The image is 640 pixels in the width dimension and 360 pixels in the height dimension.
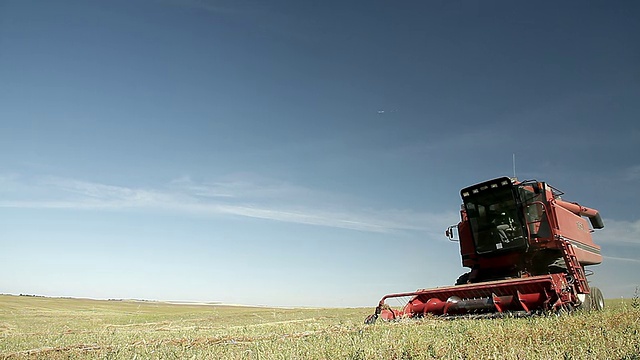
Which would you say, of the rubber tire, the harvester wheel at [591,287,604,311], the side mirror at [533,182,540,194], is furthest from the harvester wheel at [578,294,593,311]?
the side mirror at [533,182,540,194]

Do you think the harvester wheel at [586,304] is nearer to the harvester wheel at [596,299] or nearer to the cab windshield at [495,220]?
the harvester wheel at [596,299]

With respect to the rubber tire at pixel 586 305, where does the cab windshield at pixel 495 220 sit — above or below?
above

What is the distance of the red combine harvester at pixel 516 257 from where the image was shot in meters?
9.31

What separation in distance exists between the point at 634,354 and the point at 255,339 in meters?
4.85

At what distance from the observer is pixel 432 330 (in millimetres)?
6984

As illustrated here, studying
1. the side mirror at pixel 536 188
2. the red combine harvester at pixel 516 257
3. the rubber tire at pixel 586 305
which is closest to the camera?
the rubber tire at pixel 586 305

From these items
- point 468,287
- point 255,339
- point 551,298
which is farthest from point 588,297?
point 255,339

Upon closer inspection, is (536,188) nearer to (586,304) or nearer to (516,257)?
(516,257)

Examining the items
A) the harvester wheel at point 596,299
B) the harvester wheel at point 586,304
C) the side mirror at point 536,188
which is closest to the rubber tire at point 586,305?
the harvester wheel at point 586,304

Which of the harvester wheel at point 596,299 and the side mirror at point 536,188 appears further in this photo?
the side mirror at point 536,188

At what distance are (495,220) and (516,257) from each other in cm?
111

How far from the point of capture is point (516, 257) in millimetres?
12164

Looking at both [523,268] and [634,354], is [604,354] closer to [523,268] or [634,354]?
[634,354]

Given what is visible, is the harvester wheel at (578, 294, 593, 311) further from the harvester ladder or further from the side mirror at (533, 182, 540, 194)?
the side mirror at (533, 182, 540, 194)
